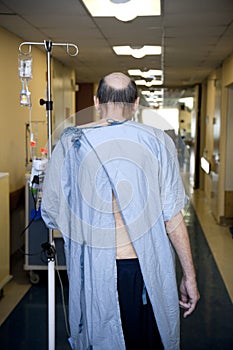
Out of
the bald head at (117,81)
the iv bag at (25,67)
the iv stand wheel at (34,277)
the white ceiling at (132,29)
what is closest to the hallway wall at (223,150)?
the white ceiling at (132,29)

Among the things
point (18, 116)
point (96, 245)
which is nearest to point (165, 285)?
point (96, 245)

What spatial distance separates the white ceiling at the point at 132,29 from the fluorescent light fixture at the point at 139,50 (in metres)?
0.10

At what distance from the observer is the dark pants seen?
160cm

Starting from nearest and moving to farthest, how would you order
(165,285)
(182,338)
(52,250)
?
(165,285) → (52,250) → (182,338)

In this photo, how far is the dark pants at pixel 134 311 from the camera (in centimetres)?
160

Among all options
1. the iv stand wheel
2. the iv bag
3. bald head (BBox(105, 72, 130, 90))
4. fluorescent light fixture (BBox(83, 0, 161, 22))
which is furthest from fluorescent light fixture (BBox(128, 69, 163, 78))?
bald head (BBox(105, 72, 130, 90))

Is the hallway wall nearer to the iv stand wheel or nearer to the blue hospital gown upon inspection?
the iv stand wheel

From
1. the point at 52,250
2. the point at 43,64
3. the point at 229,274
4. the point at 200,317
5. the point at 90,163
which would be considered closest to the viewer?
the point at 90,163

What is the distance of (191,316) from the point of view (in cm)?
326

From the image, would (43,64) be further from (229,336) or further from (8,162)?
(229,336)

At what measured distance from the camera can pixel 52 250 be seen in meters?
2.19

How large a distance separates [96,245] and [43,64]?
14.3ft

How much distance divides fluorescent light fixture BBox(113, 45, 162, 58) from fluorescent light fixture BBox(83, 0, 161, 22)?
5.35ft

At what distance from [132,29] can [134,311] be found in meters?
3.29
